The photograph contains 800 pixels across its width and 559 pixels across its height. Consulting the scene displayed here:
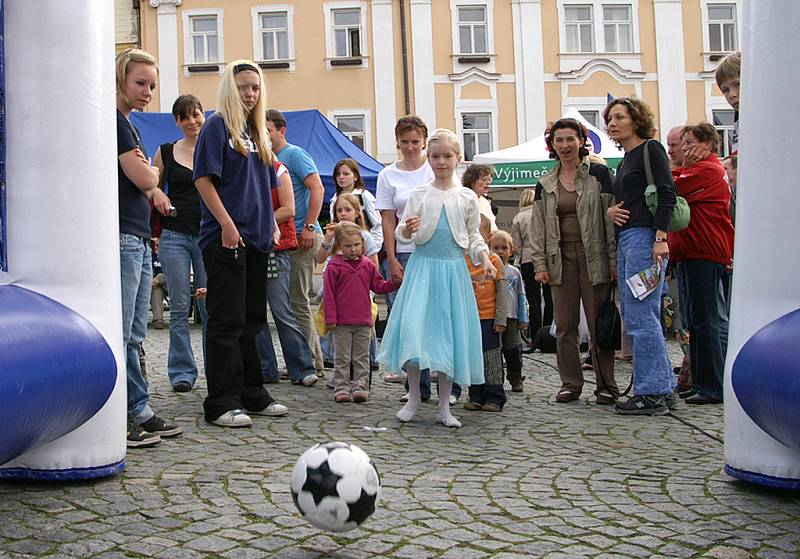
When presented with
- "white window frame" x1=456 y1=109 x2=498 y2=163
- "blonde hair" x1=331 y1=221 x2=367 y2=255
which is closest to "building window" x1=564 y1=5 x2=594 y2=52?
"white window frame" x1=456 y1=109 x2=498 y2=163

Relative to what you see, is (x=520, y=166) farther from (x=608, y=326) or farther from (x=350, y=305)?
(x=608, y=326)

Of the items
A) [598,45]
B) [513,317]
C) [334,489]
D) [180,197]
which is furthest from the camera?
[598,45]

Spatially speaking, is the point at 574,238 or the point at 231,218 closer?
the point at 231,218

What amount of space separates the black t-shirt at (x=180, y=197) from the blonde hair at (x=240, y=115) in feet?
3.81

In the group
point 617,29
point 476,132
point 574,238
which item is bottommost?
point 574,238

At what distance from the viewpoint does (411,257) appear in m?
6.70

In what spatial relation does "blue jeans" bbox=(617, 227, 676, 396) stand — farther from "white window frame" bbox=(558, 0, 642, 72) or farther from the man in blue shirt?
"white window frame" bbox=(558, 0, 642, 72)

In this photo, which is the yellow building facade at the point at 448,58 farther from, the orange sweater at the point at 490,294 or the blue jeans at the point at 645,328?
the blue jeans at the point at 645,328

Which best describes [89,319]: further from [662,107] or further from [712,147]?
[662,107]

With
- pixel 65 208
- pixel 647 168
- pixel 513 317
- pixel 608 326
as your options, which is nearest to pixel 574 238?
pixel 608 326

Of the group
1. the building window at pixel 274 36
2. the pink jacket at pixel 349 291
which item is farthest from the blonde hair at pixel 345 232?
the building window at pixel 274 36

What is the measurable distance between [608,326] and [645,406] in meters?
0.63

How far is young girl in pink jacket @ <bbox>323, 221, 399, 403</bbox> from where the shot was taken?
744cm

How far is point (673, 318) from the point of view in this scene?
1064 cm
